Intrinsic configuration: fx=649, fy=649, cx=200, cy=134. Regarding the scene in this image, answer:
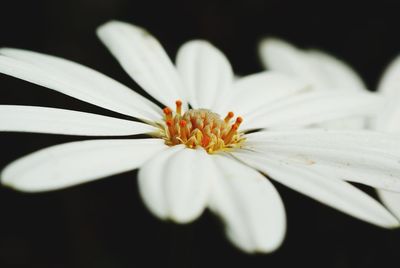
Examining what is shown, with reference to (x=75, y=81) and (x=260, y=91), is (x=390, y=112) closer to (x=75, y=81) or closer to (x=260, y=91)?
(x=260, y=91)

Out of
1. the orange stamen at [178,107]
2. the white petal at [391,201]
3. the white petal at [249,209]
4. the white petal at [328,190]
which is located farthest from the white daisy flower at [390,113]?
the orange stamen at [178,107]

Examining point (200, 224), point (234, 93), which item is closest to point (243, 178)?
point (234, 93)

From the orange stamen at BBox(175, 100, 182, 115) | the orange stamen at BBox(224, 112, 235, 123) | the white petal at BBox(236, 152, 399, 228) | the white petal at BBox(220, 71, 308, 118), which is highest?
the orange stamen at BBox(175, 100, 182, 115)

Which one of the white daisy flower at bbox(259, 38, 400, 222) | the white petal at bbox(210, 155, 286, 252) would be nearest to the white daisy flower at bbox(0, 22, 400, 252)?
the white petal at bbox(210, 155, 286, 252)

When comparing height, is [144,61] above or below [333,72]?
above

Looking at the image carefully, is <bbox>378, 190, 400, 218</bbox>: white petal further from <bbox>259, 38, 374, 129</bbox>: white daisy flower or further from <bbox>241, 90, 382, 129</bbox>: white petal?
<bbox>259, 38, 374, 129</bbox>: white daisy flower

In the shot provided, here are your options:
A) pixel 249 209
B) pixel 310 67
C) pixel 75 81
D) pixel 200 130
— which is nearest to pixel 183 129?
pixel 200 130
